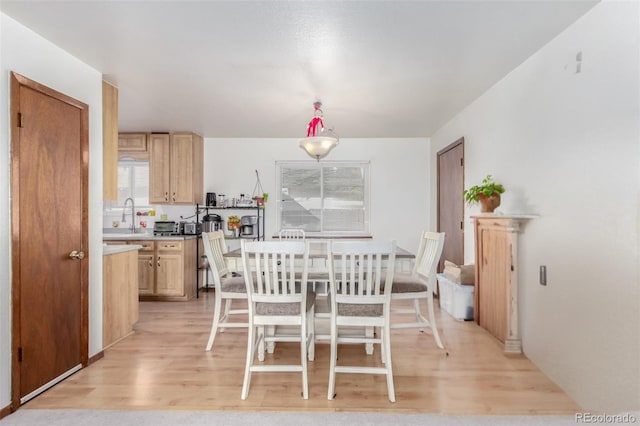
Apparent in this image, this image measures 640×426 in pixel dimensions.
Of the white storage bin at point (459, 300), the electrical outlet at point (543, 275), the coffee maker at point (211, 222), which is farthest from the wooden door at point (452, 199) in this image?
the coffee maker at point (211, 222)

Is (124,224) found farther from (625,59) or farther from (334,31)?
(625,59)

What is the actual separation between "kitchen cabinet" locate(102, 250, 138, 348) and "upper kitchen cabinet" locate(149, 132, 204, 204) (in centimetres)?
183

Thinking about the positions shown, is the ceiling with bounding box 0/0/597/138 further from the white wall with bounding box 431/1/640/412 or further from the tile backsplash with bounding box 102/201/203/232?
the tile backsplash with bounding box 102/201/203/232

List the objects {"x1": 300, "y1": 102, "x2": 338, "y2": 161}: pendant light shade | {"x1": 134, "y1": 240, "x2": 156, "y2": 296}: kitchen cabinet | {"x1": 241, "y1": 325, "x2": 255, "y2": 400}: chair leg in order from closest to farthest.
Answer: {"x1": 241, "y1": 325, "x2": 255, "y2": 400}: chair leg < {"x1": 300, "y1": 102, "x2": 338, "y2": 161}: pendant light shade < {"x1": 134, "y1": 240, "x2": 156, "y2": 296}: kitchen cabinet

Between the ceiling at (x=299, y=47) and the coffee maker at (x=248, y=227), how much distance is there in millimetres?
1936

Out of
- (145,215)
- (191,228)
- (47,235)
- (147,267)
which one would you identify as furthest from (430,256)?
(145,215)

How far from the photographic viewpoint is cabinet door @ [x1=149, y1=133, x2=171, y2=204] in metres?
5.30

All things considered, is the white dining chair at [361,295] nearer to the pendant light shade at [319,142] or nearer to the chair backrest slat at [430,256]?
the chair backrest slat at [430,256]

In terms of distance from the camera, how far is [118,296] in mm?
3340

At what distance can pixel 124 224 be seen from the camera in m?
5.57

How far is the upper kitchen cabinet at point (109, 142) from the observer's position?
10.4 ft

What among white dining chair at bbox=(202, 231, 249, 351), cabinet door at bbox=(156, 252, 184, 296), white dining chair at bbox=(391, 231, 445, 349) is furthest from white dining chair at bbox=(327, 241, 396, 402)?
cabinet door at bbox=(156, 252, 184, 296)

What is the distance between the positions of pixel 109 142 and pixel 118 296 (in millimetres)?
1421

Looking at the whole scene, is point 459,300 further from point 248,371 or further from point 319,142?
point 248,371
